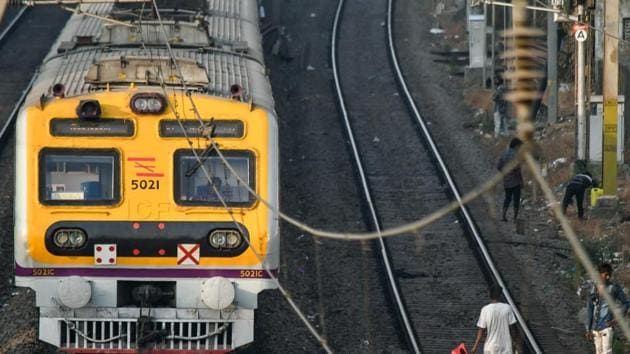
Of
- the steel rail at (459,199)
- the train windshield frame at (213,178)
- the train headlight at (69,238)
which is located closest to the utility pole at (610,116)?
the steel rail at (459,199)

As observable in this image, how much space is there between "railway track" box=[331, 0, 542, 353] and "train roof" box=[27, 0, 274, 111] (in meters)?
3.31

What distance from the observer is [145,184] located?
45.0ft

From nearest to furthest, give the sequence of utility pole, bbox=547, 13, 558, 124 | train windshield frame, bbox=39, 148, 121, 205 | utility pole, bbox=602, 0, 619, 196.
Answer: train windshield frame, bbox=39, 148, 121, 205
utility pole, bbox=602, 0, 619, 196
utility pole, bbox=547, 13, 558, 124

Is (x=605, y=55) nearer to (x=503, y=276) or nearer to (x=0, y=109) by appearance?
(x=503, y=276)

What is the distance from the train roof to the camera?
14.0m

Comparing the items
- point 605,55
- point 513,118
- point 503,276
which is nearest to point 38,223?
point 503,276

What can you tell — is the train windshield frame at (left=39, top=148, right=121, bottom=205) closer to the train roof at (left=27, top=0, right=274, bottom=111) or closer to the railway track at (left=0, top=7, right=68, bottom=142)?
the train roof at (left=27, top=0, right=274, bottom=111)

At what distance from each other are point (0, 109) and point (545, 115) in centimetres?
965

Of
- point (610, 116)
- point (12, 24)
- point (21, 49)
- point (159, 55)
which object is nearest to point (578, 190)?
point (610, 116)

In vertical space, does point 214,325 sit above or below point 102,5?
below

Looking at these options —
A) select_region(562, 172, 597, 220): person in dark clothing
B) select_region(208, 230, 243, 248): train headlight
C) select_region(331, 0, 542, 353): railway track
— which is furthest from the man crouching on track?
select_region(562, 172, 597, 220): person in dark clothing

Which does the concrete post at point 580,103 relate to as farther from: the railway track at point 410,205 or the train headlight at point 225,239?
the train headlight at point 225,239

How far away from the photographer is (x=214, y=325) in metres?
13.7

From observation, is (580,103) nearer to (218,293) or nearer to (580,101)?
(580,101)
